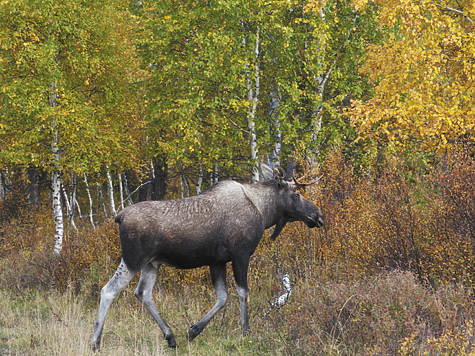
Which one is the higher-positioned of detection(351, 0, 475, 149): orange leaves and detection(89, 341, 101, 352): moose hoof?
detection(351, 0, 475, 149): orange leaves

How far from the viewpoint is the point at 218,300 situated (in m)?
6.07

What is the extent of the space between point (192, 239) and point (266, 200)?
48.7 inches

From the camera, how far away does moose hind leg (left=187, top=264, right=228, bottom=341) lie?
19.2 feet

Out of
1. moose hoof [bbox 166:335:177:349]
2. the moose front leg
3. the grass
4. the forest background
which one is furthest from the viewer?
the moose front leg

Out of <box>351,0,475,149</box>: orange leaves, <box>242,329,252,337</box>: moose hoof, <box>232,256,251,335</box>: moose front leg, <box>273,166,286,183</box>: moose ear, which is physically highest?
<box>351,0,475,149</box>: orange leaves

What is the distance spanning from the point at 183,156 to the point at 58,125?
3.66 meters

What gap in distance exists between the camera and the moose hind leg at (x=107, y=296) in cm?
554

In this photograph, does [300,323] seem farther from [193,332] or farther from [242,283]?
[193,332]

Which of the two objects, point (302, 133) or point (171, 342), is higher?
point (302, 133)

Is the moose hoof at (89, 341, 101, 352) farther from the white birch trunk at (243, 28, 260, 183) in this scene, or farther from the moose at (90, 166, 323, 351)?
the white birch trunk at (243, 28, 260, 183)

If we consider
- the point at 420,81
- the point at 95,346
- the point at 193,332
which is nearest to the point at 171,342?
the point at 193,332

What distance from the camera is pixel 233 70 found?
Answer: 12633 mm

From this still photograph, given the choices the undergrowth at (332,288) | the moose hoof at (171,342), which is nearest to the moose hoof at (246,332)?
the undergrowth at (332,288)

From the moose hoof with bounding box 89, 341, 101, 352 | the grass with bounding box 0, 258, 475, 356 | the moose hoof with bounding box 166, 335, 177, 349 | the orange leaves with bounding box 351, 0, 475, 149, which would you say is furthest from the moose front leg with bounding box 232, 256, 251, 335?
the orange leaves with bounding box 351, 0, 475, 149
